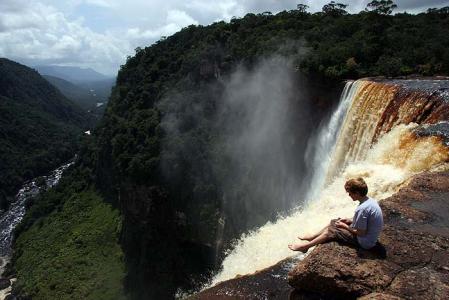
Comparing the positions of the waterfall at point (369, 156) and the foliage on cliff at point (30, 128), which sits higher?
the waterfall at point (369, 156)

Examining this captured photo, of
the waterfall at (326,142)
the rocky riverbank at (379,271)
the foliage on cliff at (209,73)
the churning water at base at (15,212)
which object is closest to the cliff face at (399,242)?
the rocky riverbank at (379,271)

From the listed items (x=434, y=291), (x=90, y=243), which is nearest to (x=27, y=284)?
(x=90, y=243)

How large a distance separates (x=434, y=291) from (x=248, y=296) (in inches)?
167

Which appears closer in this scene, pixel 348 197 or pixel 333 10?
pixel 348 197

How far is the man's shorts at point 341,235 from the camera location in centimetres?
951

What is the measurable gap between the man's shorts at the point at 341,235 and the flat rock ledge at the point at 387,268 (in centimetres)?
14

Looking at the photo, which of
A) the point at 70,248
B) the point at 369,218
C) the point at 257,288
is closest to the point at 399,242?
the point at 369,218

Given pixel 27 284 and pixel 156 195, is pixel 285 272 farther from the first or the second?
pixel 27 284

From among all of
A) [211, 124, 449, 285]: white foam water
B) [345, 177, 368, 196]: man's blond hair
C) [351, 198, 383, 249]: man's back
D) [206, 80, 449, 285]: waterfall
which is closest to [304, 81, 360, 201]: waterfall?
[206, 80, 449, 285]: waterfall

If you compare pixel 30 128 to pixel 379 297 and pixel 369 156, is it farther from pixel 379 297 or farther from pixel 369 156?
pixel 379 297

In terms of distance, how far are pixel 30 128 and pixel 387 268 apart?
132466 millimetres

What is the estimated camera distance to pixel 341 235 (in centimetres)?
964

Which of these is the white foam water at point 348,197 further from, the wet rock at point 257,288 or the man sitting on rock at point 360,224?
the man sitting on rock at point 360,224

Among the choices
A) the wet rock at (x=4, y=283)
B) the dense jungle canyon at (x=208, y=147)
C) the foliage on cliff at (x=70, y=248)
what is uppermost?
the dense jungle canyon at (x=208, y=147)
